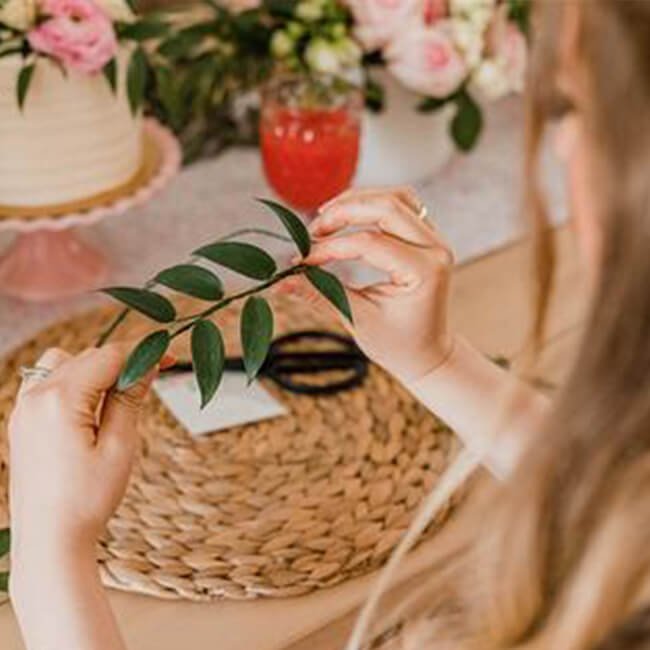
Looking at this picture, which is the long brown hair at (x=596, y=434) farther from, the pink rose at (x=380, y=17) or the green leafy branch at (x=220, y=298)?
the pink rose at (x=380, y=17)

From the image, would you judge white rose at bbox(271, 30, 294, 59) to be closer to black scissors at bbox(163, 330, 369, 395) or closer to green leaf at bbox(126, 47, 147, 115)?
green leaf at bbox(126, 47, 147, 115)

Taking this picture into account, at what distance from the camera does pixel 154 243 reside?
1.36 meters

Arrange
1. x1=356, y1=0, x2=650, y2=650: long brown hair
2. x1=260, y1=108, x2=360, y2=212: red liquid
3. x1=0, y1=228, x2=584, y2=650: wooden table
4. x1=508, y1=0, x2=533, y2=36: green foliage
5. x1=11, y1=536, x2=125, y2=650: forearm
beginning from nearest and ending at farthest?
x1=356, y1=0, x2=650, y2=650: long brown hair → x1=11, y1=536, x2=125, y2=650: forearm → x1=0, y1=228, x2=584, y2=650: wooden table → x1=260, y1=108, x2=360, y2=212: red liquid → x1=508, y1=0, x2=533, y2=36: green foliage

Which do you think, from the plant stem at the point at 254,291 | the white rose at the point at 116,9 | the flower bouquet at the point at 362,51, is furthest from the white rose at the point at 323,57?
the plant stem at the point at 254,291

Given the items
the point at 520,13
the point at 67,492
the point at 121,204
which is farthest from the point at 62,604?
the point at 520,13

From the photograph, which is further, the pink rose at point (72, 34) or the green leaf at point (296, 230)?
the pink rose at point (72, 34)

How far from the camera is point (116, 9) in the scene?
3.75 feet

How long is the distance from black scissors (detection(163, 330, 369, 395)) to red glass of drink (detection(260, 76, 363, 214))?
19cm

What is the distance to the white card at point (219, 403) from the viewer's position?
1061mm

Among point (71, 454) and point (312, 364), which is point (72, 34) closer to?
point (312, 364)

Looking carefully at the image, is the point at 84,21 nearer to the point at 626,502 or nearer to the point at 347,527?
the point at 347,527

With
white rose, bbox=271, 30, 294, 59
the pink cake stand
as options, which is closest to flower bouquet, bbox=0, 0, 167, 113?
the pink cake stand

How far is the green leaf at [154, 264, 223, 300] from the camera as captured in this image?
0.91 meters

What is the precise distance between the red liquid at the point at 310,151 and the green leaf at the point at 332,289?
1.26 feet
